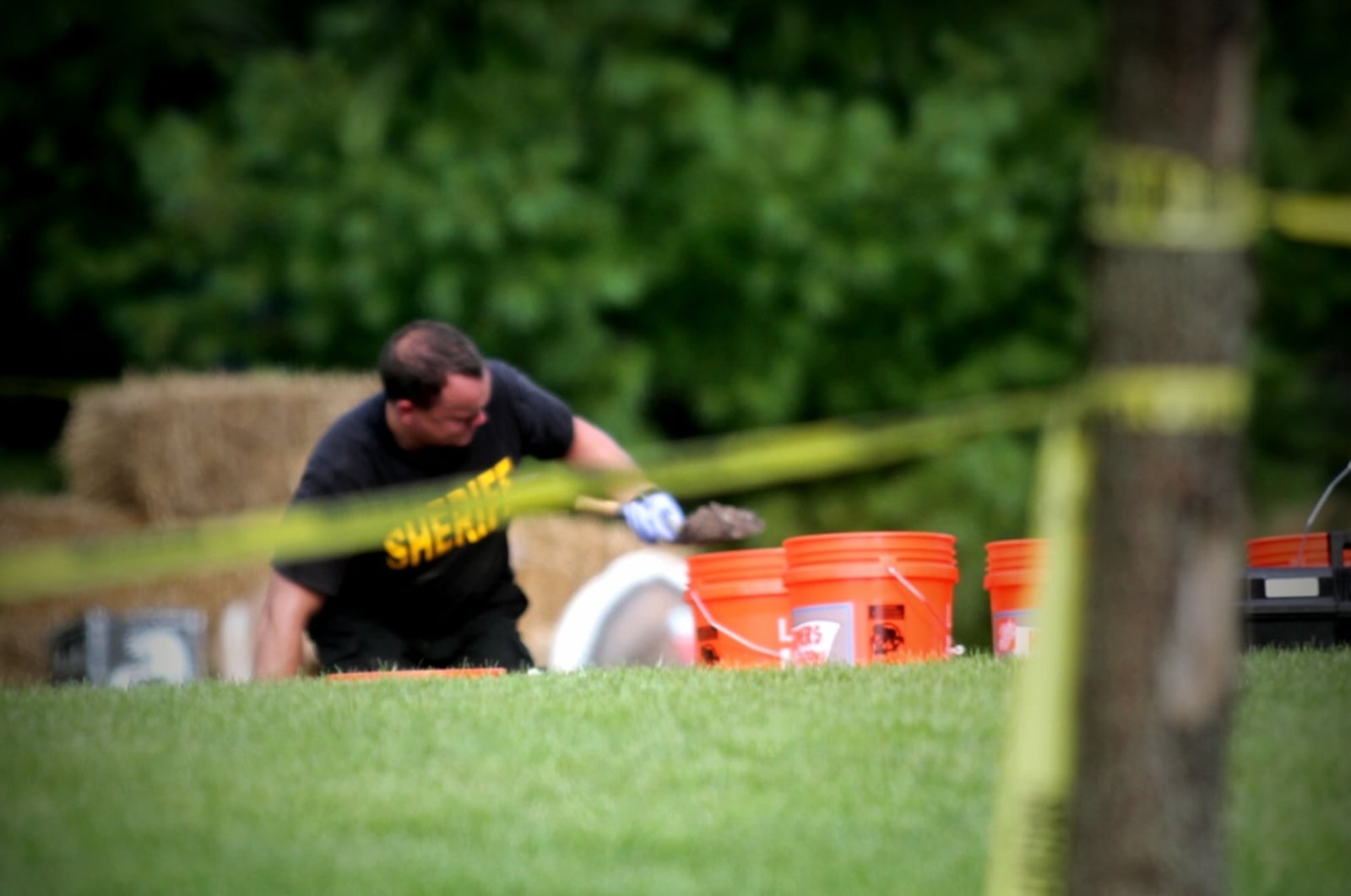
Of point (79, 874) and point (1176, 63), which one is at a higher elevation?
point (1176, 63)

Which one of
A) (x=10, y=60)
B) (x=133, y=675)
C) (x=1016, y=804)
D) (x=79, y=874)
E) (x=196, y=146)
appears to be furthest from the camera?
(x=10, y=60)

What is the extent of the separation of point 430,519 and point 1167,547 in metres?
5.00

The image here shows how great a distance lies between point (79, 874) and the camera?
4430 millimetres

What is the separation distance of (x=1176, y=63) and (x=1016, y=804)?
1479mm

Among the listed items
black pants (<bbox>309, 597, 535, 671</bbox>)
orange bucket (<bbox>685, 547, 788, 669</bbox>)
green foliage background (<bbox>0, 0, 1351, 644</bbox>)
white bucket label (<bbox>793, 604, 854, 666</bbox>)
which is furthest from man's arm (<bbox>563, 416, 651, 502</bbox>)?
green foliage background (<bbox>0, 0, 1351, 644</bbox>)

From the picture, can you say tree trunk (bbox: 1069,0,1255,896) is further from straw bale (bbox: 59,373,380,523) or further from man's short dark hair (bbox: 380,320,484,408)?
straw bale (bbox: 59,373,380,523)

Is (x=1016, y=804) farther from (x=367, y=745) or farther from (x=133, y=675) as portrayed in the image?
(x=133, y=675)

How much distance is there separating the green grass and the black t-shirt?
6.16 feet

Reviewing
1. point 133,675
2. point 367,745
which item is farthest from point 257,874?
point 133,675

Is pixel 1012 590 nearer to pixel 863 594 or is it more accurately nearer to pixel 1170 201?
pixel 863 594

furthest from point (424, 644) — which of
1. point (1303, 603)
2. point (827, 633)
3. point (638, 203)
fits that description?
point (638, 203)

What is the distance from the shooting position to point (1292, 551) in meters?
8.06

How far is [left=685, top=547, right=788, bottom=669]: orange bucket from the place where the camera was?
24.6 feet

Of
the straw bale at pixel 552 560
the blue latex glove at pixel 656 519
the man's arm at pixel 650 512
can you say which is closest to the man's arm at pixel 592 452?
the man's arm at pixel 650 512
